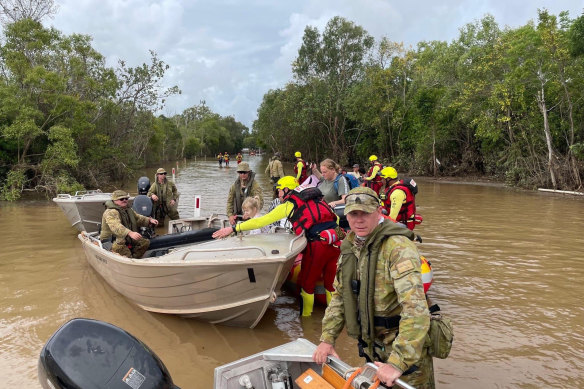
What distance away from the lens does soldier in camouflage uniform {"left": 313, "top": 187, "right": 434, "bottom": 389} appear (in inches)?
82.4

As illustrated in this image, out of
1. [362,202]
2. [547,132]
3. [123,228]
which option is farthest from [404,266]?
[547,132]

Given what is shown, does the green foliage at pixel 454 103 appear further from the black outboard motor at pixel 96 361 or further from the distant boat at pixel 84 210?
the black outboard motor at pixel 96 361

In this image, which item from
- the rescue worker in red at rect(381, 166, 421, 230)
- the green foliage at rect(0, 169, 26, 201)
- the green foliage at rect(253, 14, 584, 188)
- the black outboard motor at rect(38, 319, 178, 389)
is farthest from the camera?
the green foliage at rect(253, 14, 584, 188)

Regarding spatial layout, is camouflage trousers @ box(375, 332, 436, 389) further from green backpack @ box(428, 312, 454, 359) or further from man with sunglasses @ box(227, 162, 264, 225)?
man with sunglasses @ box(227, 162, 264, 225)

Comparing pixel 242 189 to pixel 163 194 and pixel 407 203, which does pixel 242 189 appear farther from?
pixel 163 194

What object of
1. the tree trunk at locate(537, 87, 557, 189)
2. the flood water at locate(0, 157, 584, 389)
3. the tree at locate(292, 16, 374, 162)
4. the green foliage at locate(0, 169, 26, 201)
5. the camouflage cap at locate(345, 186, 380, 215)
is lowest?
the flood water at locate(0, 157, 584, 389)

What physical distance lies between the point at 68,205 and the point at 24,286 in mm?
3836

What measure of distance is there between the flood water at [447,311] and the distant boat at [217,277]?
318 millimetres

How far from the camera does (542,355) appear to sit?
14.4 feet

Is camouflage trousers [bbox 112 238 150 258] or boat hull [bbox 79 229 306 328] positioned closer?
boat hull [bbox 79 229 306 328]

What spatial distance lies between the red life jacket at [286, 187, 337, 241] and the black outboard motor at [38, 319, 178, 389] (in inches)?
103

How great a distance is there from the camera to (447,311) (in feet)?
18.2

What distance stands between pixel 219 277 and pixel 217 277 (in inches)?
1.1

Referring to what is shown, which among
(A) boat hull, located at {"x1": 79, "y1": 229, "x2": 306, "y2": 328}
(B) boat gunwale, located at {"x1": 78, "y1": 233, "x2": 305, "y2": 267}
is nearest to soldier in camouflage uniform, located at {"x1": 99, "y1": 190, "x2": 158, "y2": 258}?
(A) boat hull, located at {"x1": 79, "y1": 229, "x2": 306, "y2": 328}
